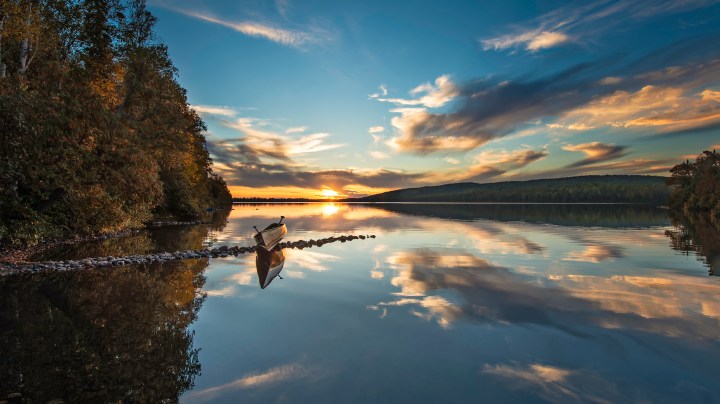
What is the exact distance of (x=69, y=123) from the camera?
22922 millimetres

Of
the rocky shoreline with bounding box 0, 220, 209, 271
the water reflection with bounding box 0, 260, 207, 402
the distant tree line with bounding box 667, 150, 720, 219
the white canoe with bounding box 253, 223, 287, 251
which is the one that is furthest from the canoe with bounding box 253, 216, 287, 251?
the distant tree line with bounding box 667, 150, 720, 219

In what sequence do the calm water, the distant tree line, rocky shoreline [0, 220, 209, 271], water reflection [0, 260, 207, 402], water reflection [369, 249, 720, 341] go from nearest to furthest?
water reflection [0, 260, 207, 402] < the calm water < water reflection [369, 249, 720, 341] < rocky shoreline [0, 220, 209, 271] < the distant tree line

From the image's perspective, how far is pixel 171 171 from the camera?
180 ft

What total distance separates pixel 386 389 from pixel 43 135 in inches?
932

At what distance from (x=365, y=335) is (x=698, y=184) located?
4341 inches

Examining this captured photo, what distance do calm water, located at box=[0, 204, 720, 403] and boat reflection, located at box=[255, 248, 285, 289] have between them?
1.72 feet

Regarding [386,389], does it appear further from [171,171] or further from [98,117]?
[171,171]

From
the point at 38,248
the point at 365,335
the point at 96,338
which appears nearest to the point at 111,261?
the point at 38,248

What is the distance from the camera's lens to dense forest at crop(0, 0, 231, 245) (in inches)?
859

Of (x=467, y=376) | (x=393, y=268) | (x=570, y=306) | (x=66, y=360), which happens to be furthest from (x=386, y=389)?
(x=393, y=268)

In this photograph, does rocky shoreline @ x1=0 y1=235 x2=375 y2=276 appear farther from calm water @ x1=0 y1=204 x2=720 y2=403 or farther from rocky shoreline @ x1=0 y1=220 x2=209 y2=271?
calm water @ x1=0 y1=204 x2=720 y2=403

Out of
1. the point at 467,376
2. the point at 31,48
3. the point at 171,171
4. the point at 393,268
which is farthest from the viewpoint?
the point at 171,171

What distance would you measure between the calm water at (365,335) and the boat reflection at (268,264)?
53cm

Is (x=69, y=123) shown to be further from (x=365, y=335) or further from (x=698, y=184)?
(x=698, y=184)
